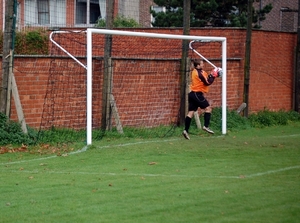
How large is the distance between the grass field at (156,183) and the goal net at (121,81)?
5.23 feet

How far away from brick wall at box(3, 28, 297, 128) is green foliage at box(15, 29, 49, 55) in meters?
3.69

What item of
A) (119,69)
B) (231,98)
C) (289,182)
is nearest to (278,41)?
(231,98)

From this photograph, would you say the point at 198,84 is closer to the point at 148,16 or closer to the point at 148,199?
the point at 148,199

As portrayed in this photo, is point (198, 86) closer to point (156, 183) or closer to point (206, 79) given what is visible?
point (206, 79)

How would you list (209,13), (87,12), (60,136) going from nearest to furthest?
(60,136)
(209,13)
(87,12)

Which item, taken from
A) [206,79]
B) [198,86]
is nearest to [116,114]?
[198,86]

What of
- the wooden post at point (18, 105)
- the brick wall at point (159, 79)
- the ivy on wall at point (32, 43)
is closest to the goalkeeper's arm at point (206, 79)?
the brick wall at point (159, 79)

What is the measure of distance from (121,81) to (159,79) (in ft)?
4.65

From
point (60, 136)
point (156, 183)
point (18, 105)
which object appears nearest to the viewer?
point (156, 183)

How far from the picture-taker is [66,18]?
33219 mm

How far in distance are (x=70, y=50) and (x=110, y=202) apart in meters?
10.9

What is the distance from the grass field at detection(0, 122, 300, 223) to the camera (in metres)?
9.06

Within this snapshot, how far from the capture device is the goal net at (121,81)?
57.7 ft

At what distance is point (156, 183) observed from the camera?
36.7ft
